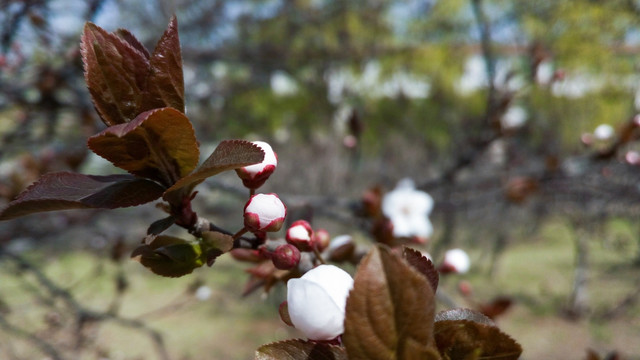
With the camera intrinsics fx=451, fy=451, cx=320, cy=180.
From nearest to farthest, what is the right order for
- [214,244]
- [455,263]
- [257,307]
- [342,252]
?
1. [214,244]
2. [342,252]
3. [455,263]
4. [257,307]

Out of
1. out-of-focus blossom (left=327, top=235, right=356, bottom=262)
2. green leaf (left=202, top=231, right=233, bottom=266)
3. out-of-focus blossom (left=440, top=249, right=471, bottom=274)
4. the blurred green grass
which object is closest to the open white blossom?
out-of-focus blossom (left=440, top=249, right=471, bottom=274)

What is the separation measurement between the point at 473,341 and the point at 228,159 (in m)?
0.23

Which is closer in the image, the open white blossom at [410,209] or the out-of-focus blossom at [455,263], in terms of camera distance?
the out-of-focus blossom at [455,263]

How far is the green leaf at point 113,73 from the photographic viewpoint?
0.37m

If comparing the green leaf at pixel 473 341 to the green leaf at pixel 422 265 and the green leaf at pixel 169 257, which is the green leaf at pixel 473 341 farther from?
the green leaf at pixel 169 257

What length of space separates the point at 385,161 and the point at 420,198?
20.0 ft

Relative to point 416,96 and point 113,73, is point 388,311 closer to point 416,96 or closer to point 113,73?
point 113,73

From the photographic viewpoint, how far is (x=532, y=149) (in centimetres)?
685

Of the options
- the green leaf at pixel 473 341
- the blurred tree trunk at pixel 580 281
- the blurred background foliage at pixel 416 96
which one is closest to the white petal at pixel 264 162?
the green leaf at pixel 473 341

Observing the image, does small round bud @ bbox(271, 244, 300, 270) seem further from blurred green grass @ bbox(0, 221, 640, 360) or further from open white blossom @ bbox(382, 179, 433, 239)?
blurred green grass @ bbox(0, 221, 640, 360)

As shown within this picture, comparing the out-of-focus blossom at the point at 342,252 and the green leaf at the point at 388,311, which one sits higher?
the out-of-focus blossom at the point at 342,252

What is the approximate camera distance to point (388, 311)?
30cm

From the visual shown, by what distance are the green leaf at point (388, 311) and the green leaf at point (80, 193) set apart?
21cm

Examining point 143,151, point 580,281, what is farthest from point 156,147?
point 580,281
